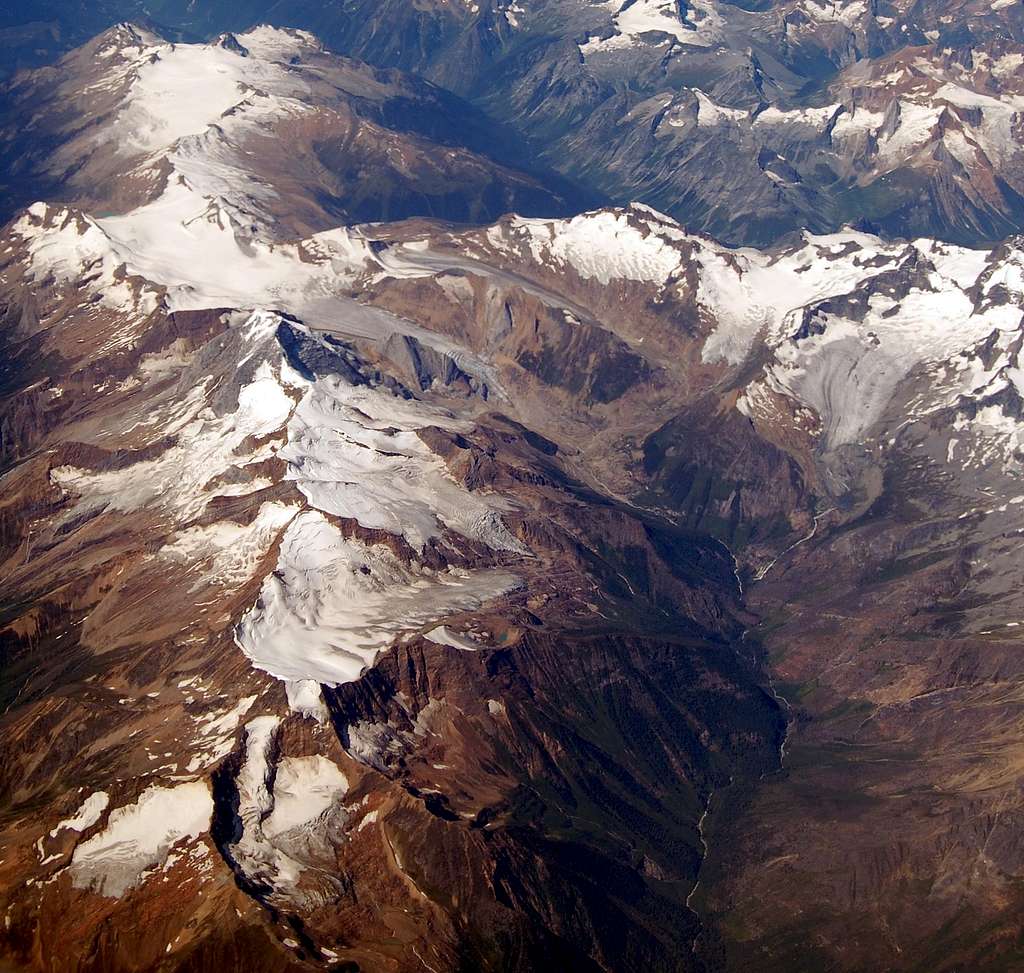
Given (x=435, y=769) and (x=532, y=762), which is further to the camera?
(x=532, y=762)

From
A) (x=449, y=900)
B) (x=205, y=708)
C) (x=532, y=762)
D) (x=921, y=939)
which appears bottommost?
(x=921, y=939)

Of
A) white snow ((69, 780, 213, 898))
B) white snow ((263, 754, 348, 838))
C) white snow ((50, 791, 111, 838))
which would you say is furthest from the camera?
white snow ((263, 754, 348, 838))

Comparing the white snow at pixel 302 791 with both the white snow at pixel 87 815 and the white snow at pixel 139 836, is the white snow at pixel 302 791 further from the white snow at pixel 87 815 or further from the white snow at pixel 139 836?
the white snow at pixel 87 815

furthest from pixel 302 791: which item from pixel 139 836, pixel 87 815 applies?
pixel 87 815

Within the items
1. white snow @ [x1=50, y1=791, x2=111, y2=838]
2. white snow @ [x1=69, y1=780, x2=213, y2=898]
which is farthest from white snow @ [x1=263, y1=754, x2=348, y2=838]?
white snow @ [x1=50, y1=791, x2=111, y2=838]

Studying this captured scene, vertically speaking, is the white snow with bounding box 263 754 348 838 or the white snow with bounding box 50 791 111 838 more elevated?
the white snow with bounding box 50 791 111 838

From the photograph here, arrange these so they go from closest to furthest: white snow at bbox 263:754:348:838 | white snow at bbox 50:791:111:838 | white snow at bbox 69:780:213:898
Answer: white snow at bbox 69:780:213:898 < white snow at bbox 50:791:111:838 < white snow at bbox 263:754:348:838

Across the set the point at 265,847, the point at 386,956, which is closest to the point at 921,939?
the point at 386,956

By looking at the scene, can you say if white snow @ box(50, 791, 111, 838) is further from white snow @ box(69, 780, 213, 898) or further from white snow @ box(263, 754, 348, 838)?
white snow @ box(263, 754, 348, 838)

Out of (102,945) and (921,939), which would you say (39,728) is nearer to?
(102,945)

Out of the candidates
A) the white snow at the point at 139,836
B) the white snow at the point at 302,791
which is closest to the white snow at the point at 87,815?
the white snow at the point at 139,836

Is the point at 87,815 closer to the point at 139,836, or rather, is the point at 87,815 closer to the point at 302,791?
the point at 139,836
